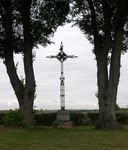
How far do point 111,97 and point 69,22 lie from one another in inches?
217

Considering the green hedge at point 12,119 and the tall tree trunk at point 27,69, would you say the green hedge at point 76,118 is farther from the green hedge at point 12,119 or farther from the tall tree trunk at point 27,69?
the tall tree trunk at point 27,69

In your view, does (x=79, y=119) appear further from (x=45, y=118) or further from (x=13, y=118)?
(x=13, y=118)

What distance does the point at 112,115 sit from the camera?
27859 millimetres

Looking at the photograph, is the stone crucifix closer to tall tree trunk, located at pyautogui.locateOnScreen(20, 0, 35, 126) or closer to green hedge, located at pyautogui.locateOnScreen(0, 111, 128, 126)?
tall tree trunk, located at pyautogui.locateOnScreen(20, 0, 35, 126)

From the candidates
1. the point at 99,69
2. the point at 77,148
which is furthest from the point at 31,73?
the point at 77,148

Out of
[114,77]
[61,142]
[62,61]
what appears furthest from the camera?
[62,61]

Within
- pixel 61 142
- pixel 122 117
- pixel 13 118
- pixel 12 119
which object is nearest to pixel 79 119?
pixel 122 117

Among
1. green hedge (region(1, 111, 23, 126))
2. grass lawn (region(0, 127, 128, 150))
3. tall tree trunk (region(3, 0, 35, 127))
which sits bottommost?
grass lawn (region(0, 127, 128, 150))

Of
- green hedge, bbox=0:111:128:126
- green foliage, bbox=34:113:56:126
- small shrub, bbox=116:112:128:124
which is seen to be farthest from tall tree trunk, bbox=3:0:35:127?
small shrub, bbox=116:112:128:124

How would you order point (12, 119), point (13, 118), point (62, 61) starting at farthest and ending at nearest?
point (13, 118) < point (12, 119) < point (62, 61)

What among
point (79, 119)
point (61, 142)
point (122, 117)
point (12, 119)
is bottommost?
point (61, 142)

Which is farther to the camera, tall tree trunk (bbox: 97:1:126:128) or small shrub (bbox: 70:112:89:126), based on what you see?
small shrub (bbox: 70:112:89:126)

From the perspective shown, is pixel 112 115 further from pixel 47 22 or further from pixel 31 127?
pixel 47 22

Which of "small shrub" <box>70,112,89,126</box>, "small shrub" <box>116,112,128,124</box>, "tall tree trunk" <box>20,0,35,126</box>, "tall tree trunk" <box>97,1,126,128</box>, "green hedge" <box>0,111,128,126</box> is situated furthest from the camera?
"small shrub" <box>116,112,128,124</box>
